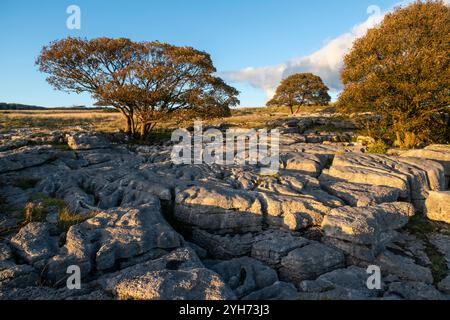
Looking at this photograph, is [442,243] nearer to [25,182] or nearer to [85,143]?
[25,182]

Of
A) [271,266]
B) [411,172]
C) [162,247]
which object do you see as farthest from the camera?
[411,172]

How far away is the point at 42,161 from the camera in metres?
20.1

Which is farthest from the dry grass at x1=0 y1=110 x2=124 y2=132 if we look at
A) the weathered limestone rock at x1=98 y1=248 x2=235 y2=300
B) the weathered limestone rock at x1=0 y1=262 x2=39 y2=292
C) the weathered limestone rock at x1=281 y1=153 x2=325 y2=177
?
the weathered limestone rock at x1=98 y1=248 x2=235 y2=300

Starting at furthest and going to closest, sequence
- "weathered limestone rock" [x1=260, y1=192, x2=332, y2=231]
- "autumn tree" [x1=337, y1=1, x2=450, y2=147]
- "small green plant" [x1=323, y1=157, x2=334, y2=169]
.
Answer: "autumn tree" [x1=337, y1=1, x2=450, y2=147] → "small green plant" [x1=323, y1=157, x2=334, y2=169] → "weathered limestone rock" [x1=260, y1=192, x2=332, y2=231]

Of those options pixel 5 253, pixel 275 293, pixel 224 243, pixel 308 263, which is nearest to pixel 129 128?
pixel 224 243

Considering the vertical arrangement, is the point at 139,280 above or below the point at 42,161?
below

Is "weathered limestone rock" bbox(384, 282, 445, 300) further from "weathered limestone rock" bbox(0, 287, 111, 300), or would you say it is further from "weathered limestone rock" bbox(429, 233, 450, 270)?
"weathered limestone rock" bbox(0, 287, 111, 300)

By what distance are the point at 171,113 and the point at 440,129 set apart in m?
28.3

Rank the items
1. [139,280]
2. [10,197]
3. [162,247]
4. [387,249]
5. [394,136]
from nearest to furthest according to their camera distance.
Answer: [139,280] < [162,247] < [387,249] < [10,197] < [394,136]

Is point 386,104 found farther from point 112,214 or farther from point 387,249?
point 112,214

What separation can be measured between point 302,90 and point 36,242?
68910 millimetres

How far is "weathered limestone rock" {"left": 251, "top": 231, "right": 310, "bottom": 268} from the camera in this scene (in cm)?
1141

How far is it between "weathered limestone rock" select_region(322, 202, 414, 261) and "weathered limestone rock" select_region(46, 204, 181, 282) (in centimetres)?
591

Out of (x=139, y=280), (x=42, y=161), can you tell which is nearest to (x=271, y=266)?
(x=139, y=280)
